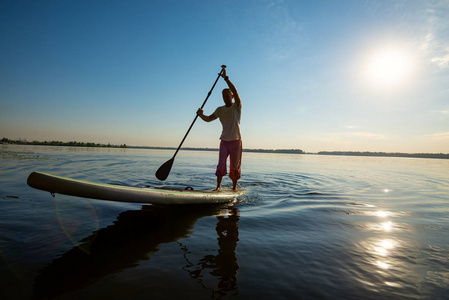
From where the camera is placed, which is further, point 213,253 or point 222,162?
point 222,162

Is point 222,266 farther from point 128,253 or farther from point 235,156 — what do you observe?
point 235,156

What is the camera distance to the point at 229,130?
19.7ft

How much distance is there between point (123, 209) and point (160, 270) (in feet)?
9.80

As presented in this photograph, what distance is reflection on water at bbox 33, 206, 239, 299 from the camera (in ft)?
6.80

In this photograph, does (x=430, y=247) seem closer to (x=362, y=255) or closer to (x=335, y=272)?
(x=362, y=255)

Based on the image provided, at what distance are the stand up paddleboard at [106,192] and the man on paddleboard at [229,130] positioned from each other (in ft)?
5.00

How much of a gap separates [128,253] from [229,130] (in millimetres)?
4004

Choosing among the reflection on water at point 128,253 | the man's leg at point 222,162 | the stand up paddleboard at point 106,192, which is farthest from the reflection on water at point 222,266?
the man's leg at point 222,162

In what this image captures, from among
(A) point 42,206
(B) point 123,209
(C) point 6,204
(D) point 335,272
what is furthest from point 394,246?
(C) point 6,204

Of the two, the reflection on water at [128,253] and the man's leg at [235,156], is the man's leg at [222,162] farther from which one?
the reflection on water at [128,253]

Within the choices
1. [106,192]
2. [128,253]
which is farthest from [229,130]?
[128,253]

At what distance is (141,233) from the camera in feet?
11.2

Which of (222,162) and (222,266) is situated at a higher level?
(222,162)

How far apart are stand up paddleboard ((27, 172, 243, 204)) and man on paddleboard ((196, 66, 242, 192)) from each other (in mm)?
1525
